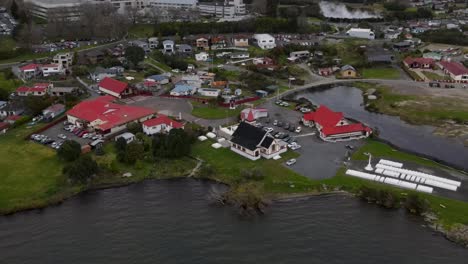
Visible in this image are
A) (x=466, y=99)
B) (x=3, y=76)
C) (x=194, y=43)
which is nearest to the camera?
(x=466, y=99)

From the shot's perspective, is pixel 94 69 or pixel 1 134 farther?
pixel 94 69

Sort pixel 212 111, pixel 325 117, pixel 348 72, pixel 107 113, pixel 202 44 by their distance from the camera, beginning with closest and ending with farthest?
pixel 325 117, pixel 107 113, pixel 212 111, pixel 348 72, pixel 202 44

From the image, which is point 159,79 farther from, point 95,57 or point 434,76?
point 434,76

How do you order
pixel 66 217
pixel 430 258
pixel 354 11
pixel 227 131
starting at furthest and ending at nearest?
pixel 354 11
pixel 227 131
pixel 66 217
pixel 430 258

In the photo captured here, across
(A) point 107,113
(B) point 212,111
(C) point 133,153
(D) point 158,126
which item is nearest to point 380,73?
(B) point 212,111

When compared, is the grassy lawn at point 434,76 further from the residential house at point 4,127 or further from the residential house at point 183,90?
the residential house at point 4,127

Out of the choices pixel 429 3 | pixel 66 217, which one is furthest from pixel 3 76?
pixel 429 3

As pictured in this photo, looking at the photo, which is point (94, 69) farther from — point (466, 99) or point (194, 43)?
point (466, 99)
